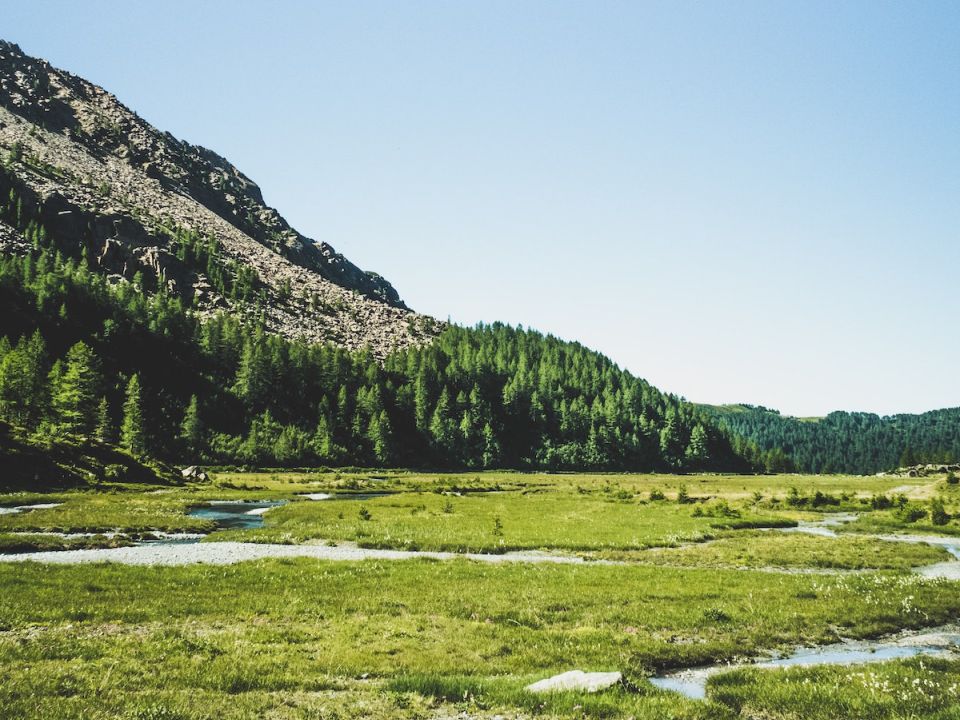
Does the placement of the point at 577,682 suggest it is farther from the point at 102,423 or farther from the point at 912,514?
the point at 102,423

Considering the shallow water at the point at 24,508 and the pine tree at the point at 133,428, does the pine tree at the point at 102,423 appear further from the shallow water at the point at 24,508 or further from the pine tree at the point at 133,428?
the shallow water at the point at 24,508

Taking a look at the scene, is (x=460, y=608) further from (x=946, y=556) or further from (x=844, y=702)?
(x=946, y=556)

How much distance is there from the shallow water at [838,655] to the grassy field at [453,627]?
1.92ft

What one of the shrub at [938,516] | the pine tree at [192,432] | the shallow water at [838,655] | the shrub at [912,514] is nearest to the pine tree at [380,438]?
the pine tree at [192,432]

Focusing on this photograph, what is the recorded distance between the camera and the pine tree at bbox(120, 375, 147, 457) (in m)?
114

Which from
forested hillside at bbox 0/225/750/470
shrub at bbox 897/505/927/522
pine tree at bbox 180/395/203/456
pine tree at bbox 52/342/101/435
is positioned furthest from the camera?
pine tree at bbox 180/395/203/456

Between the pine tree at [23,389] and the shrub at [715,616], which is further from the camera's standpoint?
the pine tree at [23,389]

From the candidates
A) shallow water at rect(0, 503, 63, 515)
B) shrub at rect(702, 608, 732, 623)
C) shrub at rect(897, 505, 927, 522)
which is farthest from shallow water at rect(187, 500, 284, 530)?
shrub at rect(897, 505, 927, 522)

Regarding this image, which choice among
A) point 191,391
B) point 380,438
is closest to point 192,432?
point 191,391

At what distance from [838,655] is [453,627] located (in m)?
12.5

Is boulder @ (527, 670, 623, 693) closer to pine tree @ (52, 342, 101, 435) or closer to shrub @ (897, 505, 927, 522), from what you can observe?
shrub @ (897, 505, 927, 522)

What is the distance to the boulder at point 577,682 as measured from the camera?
44.6ft

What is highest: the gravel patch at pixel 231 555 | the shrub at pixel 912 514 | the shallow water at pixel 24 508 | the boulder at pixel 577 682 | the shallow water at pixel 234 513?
the boulder at pixel 577 682

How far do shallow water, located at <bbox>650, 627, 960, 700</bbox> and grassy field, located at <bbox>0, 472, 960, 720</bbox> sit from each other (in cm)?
58
